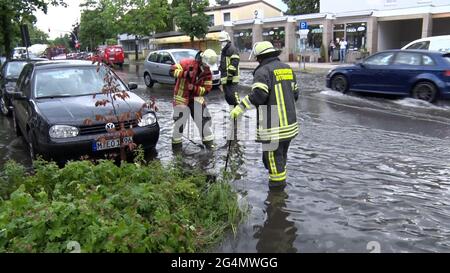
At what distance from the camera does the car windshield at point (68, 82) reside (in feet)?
23.3

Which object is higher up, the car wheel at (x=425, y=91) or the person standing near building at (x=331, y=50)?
the person standing near building at (x=331, y=50)

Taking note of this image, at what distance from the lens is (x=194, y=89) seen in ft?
Result: 24.2

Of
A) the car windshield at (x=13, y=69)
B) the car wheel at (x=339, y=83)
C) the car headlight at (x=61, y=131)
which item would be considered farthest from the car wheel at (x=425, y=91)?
the car windshield at (x=13, y=69)

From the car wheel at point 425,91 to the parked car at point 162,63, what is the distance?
27.5ft

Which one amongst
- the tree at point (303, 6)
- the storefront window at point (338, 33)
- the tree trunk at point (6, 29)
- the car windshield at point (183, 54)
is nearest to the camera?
the car windshield at point (183, 54)

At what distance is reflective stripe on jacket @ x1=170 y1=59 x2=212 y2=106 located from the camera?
7.30 metres

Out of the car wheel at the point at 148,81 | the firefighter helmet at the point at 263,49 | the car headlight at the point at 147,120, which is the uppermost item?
the firefighter helmet at the point at 263,49

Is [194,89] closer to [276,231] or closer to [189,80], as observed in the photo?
[189,80]

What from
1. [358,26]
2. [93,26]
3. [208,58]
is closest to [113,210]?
[208,58]

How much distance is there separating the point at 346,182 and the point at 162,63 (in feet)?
44.9

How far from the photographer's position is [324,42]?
1273 inches

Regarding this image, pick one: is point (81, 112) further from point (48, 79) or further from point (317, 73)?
point (317, 73)

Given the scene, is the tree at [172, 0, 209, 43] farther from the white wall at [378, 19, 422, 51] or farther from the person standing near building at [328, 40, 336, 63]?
the white wall at [378, 19, 422, 51]

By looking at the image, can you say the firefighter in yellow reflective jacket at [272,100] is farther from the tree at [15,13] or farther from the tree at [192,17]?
the tree at [192,17]
